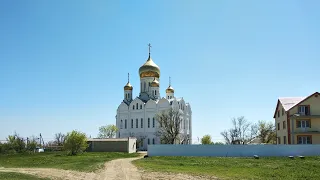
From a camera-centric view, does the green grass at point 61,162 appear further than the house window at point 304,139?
No

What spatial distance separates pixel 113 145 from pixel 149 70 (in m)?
21.1

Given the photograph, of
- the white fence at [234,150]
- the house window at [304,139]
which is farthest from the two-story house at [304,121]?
the white fence at [234,150]

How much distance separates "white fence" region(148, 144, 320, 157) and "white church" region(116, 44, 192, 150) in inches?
943

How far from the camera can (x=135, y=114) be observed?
66.2 metres

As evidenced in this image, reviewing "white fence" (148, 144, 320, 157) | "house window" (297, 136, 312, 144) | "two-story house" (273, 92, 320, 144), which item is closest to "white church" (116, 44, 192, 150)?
"two-story house" (273, 92, 320, 144)

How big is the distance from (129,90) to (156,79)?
676 cm

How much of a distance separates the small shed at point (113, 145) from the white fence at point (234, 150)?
12.6 meters

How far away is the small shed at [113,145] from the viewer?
5022cm

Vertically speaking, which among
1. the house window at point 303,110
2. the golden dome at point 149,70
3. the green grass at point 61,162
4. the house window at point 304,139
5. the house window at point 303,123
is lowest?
the green grass at point 61,162

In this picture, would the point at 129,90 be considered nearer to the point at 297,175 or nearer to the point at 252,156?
the point at 252,156

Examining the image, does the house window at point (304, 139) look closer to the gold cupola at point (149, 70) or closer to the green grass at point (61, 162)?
the green grass at point (61, 162)

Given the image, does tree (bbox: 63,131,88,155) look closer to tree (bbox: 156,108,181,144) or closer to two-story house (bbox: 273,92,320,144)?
tree (bbox: 156,108,181,144)

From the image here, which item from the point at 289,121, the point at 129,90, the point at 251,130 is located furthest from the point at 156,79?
the point at 289,121

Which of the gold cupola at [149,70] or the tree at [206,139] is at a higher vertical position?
the gold cupola at [149,70]
